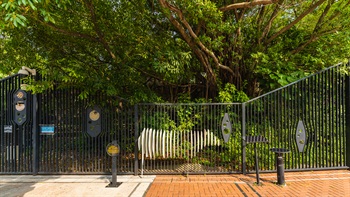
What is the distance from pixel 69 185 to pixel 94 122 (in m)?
1.76

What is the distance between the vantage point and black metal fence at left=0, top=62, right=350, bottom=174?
6.75 metres

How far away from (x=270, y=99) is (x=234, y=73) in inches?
65.5

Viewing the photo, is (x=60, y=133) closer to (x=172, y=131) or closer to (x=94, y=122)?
(x=94, y=122)

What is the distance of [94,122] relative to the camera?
669cm

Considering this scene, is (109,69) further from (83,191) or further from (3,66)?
(83,191)

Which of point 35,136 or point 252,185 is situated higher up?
point 35,136

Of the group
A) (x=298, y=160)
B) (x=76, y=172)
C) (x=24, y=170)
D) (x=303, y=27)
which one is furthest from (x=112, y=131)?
(x=303, y=27)

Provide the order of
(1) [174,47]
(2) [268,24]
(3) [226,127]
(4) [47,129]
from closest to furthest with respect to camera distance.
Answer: (4) [47,129] < (3) [226,127] < (1) [174,47] < (2) [268,24]

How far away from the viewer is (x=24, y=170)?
269 inches

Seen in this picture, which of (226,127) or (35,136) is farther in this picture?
(226,127)

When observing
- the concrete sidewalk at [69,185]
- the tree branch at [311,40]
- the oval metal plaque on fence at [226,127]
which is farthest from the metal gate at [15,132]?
the tree branch at [311,40]

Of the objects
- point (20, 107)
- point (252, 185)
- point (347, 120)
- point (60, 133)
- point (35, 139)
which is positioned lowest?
point (252, 185)

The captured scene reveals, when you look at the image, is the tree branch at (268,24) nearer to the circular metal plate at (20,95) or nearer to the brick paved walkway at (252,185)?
the brick paved walkway at (252,185)

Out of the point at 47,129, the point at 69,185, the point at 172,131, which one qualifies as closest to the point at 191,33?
the point at 172,131
